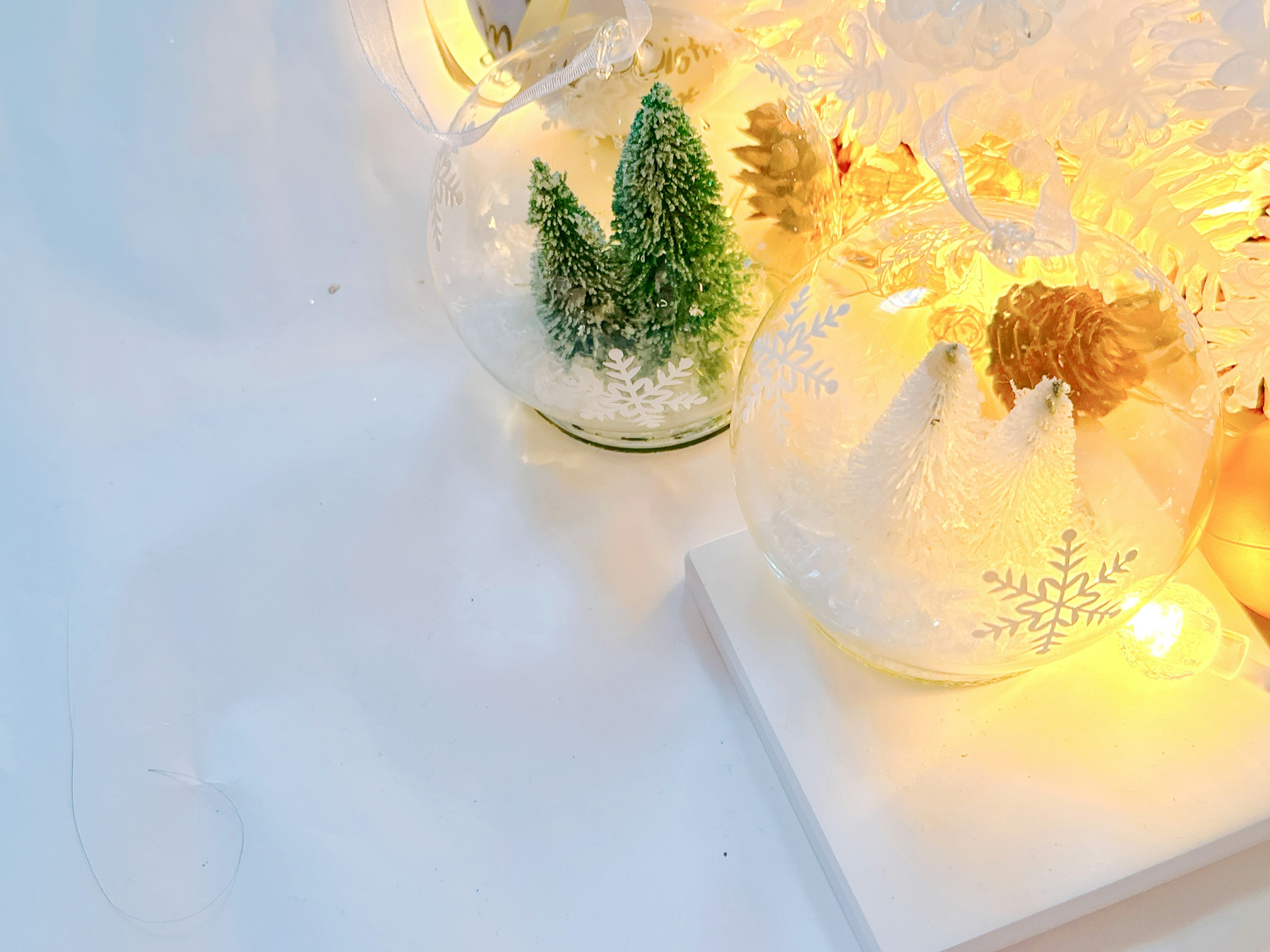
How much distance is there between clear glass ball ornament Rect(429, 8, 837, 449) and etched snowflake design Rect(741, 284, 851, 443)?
0.08 m

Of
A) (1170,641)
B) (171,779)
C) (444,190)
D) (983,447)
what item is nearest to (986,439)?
(983,447)

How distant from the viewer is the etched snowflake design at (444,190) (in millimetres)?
623

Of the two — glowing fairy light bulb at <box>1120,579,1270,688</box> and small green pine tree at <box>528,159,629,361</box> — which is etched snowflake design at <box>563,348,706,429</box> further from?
glowing fairy light bulb at <box>1120,579,1270,688</box>

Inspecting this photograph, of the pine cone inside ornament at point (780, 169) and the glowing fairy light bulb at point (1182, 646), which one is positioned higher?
the pine cone inside ornament at point (780, 169)

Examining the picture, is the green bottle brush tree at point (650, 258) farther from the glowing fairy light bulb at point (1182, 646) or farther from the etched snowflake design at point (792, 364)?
the glowing fairy light bulb at point (1182, 646)

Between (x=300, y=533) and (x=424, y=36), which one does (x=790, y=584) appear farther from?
(x=424, y=36)

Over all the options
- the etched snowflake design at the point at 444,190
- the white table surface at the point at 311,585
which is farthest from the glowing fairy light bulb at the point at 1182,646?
the etched snowflake design at the point at 444,190

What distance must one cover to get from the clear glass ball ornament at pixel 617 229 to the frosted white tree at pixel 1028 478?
0.19 m

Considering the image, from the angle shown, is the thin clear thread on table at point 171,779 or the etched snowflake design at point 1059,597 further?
the thin clear thread on table at point 171,779

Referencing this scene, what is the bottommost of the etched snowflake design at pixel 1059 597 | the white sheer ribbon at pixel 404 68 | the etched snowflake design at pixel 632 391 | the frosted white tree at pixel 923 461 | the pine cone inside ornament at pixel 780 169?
the etched snowflake design at pixel 1059 597

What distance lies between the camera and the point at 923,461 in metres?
0.45

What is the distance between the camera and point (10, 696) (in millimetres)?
659

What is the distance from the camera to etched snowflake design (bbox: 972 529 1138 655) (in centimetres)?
46

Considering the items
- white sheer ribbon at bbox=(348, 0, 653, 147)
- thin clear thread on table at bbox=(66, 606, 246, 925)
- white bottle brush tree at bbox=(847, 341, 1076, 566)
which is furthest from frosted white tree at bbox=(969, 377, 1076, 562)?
thin clear thread on table at bbox=(66, 606, 246, 925)
